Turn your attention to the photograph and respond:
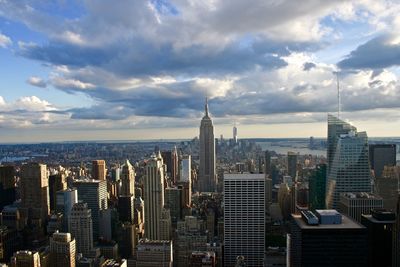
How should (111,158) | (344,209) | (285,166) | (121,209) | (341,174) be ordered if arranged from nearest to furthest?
(344,209) → (341,174) → (121,209) → (285,166) → (111,158)

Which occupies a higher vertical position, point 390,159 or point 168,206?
point 390,159

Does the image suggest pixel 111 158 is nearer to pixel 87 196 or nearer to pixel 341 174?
pixel 87 196

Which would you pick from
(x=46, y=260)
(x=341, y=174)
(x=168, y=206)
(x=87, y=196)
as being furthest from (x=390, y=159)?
(x=46, y=260)

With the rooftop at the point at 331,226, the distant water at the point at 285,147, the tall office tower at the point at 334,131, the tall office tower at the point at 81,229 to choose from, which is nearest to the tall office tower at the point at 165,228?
the tall office tower at the point at 81,229

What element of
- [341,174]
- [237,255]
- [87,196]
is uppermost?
[341,174]

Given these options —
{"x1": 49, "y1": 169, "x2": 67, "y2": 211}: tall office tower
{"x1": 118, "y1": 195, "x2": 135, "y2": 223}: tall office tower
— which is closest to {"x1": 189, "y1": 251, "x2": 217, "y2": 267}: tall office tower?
{"x1": 118, "y1": 195, "x2": 135, "y2": 223}: tall office tower

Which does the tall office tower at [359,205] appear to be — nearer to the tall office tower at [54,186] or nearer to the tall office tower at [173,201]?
the tall office tower at [173,201]

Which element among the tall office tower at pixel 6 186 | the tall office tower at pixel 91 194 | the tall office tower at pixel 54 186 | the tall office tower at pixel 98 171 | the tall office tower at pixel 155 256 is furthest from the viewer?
the tall office tower at pixel 98 171

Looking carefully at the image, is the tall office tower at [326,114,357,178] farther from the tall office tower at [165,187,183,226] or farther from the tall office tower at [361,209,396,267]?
the tall office tower at [165,187,183,226]
